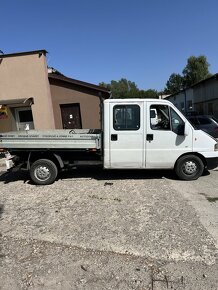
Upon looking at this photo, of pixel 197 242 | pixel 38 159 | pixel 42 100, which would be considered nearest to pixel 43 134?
pixel 38 159

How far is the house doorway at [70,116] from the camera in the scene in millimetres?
16719

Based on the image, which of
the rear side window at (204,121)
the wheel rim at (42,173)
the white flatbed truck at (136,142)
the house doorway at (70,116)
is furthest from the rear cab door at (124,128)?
the rear side window at (204,121)

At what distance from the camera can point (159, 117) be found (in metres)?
8.17

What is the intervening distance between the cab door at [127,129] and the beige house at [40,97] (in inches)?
315

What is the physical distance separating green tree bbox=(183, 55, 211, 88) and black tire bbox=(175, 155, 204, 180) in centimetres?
7269

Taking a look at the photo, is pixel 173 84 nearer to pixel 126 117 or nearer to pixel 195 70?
pixel 195 70

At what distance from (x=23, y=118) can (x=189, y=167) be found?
10877mm

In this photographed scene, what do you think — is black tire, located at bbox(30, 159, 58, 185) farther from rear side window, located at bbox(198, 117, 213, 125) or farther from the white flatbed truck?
rear side window, located at bbox(198, 117, 213, 125)

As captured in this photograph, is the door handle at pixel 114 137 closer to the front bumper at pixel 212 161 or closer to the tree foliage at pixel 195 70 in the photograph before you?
the front bumper at pixel 212 161

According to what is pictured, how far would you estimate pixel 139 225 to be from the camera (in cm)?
540

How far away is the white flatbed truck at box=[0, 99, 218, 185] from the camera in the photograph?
8.09m

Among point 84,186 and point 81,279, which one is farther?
point 84,186

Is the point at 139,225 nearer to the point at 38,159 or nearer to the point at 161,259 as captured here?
the point at 161,259

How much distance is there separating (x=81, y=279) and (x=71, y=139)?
4684 mm
